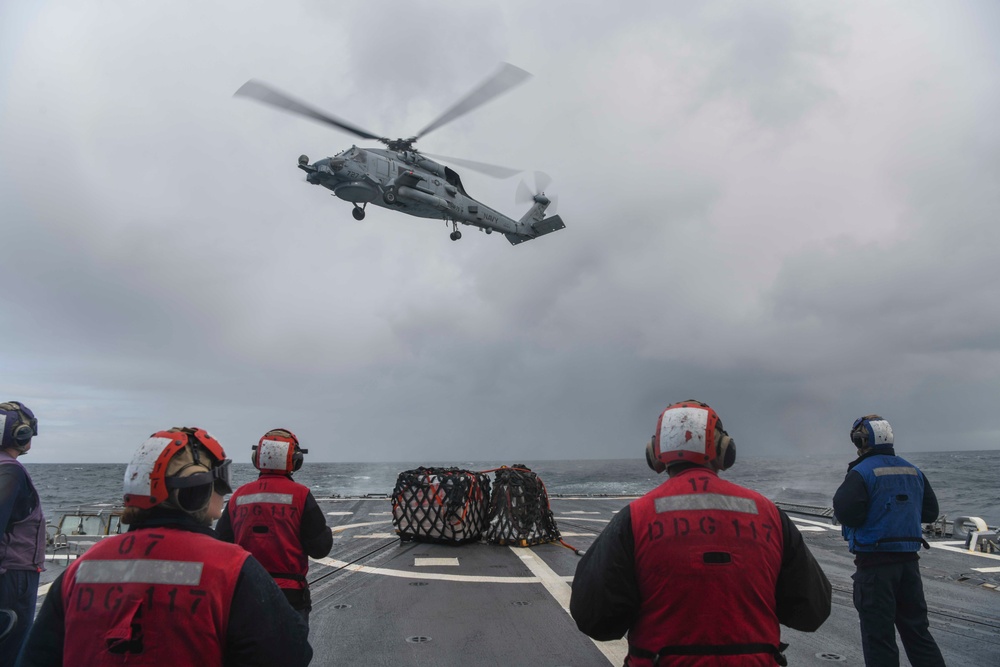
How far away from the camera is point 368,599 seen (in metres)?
8.49

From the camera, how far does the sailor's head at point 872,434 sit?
5.73 metres

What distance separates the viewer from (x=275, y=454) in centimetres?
552

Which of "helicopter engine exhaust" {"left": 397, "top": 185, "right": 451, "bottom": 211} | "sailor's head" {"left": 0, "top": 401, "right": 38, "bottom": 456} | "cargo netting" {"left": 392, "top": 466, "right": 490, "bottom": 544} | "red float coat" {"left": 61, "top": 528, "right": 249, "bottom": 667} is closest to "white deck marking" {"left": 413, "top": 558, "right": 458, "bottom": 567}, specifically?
"cargo netting" {"left": 392, "top": 466, "right": 490, "bottom": 544}

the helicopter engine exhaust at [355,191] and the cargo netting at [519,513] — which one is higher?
the helicopter engine exhaust at [355,191]

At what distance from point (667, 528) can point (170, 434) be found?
232 cm

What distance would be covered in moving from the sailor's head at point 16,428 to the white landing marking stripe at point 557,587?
184 inches

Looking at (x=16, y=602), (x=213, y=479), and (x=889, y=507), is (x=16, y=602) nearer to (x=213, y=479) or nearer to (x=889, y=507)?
(x=213, y=479)

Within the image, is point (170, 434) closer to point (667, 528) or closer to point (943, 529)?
point (667, 528)

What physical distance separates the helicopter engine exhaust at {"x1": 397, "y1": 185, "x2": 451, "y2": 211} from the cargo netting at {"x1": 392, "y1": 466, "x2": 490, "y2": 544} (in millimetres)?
9743

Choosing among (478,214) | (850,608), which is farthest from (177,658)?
(478,214)

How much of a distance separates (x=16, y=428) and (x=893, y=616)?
751cm

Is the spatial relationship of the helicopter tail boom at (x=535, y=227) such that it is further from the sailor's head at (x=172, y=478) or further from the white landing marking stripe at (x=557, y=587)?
the sailor's head at (x=172, y=478)

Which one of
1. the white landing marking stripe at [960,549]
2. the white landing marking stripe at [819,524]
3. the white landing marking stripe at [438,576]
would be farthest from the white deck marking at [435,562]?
the white landing marking stripe at [960,549]

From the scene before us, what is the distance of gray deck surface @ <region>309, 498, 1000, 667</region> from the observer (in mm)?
6309
